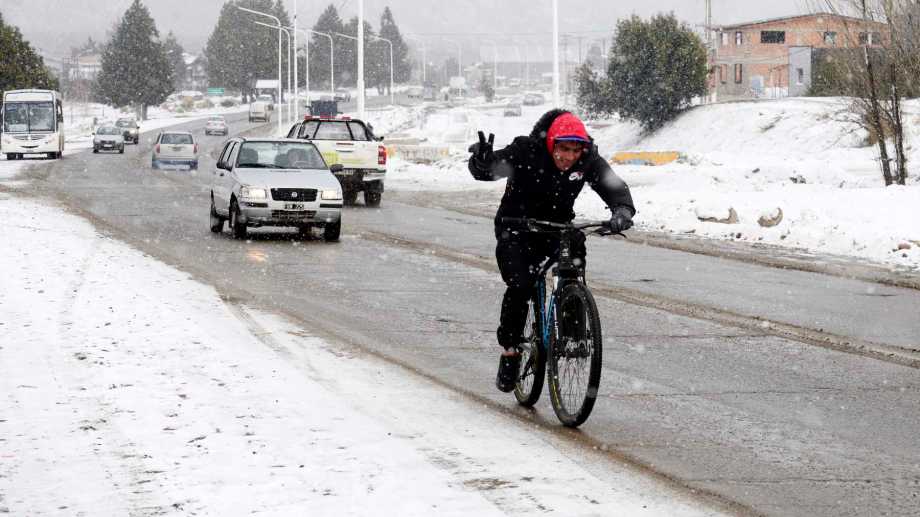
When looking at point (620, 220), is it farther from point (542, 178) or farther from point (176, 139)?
point (176, 139)

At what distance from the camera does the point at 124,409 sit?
7.29m

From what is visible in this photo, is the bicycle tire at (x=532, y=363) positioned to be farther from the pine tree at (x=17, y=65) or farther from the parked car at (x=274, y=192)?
the pine tree at (x=17, y=65)

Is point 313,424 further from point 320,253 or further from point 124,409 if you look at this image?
point 320,253

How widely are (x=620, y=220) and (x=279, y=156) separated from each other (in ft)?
48.6

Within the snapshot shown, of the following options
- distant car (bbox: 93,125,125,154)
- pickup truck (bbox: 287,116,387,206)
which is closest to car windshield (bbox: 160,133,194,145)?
distant car (bbox: 93,125,125,154)

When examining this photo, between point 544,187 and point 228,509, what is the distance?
2.79 metres

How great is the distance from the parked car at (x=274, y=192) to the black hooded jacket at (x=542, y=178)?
12635 millimetres

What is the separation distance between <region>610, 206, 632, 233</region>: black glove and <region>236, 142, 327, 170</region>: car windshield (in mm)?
14378


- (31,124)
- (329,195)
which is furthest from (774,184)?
(31,124)

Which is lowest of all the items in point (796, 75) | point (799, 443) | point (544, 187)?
point (799, 443)

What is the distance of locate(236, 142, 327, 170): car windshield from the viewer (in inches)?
827

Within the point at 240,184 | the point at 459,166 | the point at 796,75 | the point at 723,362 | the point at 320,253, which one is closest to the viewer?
the point at 723,362

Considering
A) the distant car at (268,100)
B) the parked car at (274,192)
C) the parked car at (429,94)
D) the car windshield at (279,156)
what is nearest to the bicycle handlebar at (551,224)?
the parked car at (274,192)

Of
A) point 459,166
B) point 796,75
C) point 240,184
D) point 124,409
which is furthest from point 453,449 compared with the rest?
point 796,75
